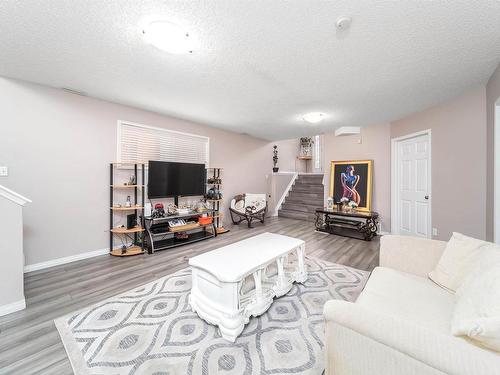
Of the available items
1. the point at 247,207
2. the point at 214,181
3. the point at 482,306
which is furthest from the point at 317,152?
the point at 482,306

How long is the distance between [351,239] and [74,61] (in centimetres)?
499

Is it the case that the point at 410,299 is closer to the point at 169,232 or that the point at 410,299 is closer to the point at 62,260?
the point at 169,232

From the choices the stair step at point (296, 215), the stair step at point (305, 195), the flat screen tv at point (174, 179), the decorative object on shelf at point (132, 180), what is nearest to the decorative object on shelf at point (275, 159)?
the stair step at point (305, 195)

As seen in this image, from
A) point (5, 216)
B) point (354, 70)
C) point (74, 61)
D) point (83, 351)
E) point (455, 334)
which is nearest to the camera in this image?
point (455, 334)

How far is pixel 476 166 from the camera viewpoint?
2.81 m

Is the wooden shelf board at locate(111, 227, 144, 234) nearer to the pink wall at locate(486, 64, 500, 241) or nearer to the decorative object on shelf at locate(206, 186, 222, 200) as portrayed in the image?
the decorative object on shelf at locate(206, 186, 222, 200)

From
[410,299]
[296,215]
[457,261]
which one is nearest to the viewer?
[410,299]

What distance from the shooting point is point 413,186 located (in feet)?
13.3

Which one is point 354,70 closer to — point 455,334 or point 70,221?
point 455,334

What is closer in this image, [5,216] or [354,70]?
[5,216]

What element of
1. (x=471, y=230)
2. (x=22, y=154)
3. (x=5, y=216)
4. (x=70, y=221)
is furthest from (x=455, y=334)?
(x=22, y=154)

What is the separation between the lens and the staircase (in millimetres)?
6448

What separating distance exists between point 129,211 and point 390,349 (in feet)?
12.7

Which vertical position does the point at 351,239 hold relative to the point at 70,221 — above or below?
below
